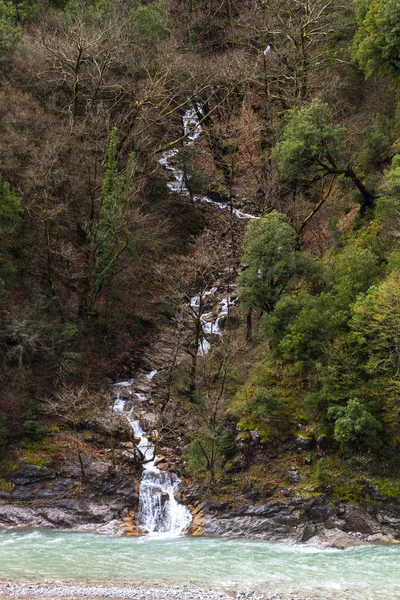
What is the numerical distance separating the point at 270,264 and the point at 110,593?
1774 cm

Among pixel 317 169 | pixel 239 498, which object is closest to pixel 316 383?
pixel 239 498

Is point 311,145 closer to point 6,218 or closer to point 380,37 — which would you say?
point 380,37

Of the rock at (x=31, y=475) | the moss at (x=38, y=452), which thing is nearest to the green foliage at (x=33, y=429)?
the moss at (x=38, y=452)

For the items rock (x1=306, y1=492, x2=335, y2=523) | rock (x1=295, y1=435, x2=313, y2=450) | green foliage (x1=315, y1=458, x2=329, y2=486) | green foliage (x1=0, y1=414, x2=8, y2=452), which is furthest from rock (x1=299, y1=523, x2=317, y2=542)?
green foliage (x1=0, y1=414, x2=8, y2=452)

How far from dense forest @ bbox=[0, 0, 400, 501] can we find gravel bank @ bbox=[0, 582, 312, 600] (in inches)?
380

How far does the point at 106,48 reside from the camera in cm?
4134

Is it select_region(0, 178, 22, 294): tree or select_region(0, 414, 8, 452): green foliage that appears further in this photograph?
select_region(0, 178, 22, 294): tree

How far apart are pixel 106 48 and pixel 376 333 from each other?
86.0 feet

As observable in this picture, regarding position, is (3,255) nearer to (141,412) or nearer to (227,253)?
(141,412)

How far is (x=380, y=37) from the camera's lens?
37.2 meters

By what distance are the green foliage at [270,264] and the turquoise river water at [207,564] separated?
467 inches

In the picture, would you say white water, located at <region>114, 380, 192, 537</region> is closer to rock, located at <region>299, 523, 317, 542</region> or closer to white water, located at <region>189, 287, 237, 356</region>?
rock, located at <region>299, 523, 317, 542</region>

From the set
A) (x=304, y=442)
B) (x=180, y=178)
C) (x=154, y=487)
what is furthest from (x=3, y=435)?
(x=180, y=178)

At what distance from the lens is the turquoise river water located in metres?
19.3
